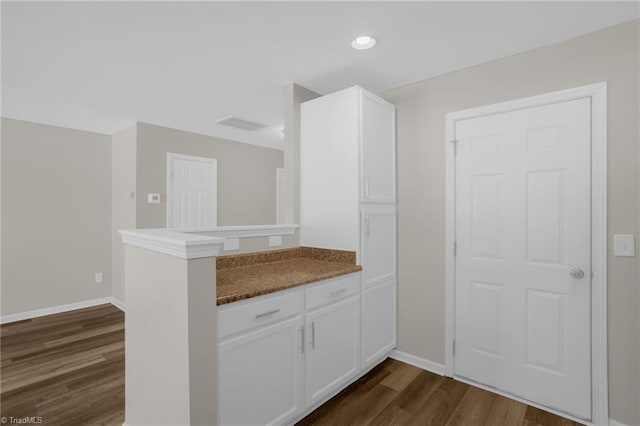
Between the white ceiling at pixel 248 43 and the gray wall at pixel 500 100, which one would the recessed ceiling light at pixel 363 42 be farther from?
the gray wall at pixel 500 100

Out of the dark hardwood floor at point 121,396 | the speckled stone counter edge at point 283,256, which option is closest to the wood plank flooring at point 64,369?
the dark hardwood floor at point 121,396

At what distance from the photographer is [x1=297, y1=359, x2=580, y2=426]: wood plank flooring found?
1938 mm

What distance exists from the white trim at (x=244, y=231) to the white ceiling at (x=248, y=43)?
46.7 inches

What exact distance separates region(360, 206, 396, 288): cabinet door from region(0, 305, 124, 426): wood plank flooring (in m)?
1.89

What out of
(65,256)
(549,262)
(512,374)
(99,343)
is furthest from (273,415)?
(65,256)

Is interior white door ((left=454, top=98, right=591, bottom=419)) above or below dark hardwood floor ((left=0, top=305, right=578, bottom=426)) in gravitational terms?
above

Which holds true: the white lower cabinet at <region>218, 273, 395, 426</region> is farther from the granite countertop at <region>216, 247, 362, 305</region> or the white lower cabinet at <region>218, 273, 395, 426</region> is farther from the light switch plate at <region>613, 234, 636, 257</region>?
the light switch plate at <region>613, 234, 636, 257</region>

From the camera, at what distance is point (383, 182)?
260 cm

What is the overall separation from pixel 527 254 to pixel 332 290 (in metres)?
1.33

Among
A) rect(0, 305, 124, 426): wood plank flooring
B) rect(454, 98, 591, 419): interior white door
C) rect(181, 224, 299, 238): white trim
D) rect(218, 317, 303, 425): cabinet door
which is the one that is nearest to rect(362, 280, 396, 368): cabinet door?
rect(454, 98, 591, 419): interior white door

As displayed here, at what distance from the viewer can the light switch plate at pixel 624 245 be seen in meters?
1.79

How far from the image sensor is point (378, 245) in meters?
2.54

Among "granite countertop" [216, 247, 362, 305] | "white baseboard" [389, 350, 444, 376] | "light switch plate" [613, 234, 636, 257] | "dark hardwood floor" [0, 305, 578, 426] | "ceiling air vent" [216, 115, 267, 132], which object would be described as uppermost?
"ceiling air vent" [216, 115, 267, 132]

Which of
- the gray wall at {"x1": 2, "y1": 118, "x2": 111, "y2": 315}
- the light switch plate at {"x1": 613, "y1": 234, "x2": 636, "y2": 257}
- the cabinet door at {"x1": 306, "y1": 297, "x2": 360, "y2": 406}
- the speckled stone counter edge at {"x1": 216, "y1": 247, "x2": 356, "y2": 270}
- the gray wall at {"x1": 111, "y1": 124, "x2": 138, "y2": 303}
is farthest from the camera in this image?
the gray wall at {"x1": 111, "y1": 124, "x2": 138, "y2": 303}
